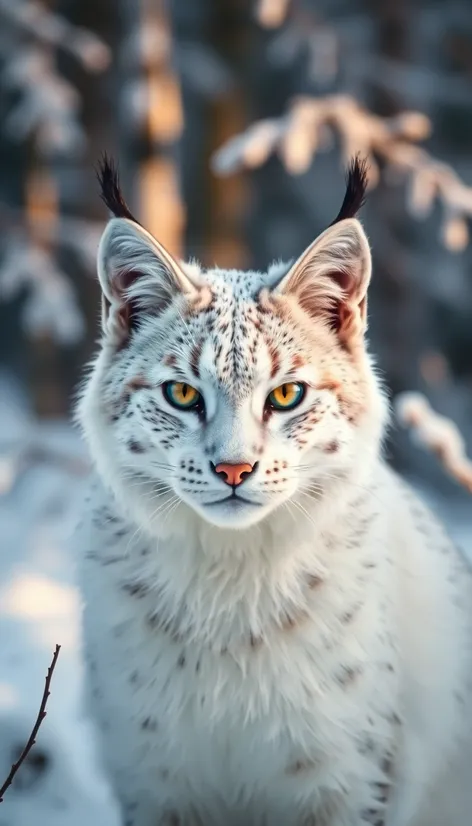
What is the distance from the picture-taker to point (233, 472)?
2457 mm

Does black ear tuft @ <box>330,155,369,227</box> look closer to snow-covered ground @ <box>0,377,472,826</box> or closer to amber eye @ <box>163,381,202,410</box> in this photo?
amber eye @ <box>163,381,202,410</box>

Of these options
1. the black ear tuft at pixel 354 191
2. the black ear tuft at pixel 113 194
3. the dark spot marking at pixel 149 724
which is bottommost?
the dark spot marking at pixel 149 724

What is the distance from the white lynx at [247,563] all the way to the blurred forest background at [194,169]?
3.08 ft

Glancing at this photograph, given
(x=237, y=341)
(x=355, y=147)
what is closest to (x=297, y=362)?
(x=237, y=341)

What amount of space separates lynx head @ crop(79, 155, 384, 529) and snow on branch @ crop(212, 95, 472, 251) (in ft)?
7.02

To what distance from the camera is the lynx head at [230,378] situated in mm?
2537

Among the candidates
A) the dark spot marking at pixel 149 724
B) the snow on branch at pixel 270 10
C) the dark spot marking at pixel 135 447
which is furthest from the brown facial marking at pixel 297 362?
the snow on branch at pixel 270 10

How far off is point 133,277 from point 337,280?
62 centimetres

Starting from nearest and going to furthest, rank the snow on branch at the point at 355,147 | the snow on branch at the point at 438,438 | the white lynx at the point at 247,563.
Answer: the white lynx at the point at 247,563 → the snow on branch at the point at 438,438 → the snow on branch at the point at 355,147

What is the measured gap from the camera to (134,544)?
293 centimetres

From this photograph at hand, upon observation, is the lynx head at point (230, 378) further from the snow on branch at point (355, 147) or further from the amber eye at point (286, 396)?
the snow on branch at point (355, 147)

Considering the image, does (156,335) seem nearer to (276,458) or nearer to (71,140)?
(276,458)

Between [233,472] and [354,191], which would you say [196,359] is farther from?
[354,191]

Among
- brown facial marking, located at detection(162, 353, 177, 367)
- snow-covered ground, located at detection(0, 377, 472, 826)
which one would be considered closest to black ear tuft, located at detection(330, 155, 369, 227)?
brown facial marking, located at detection(162, 353, 177, 367)
